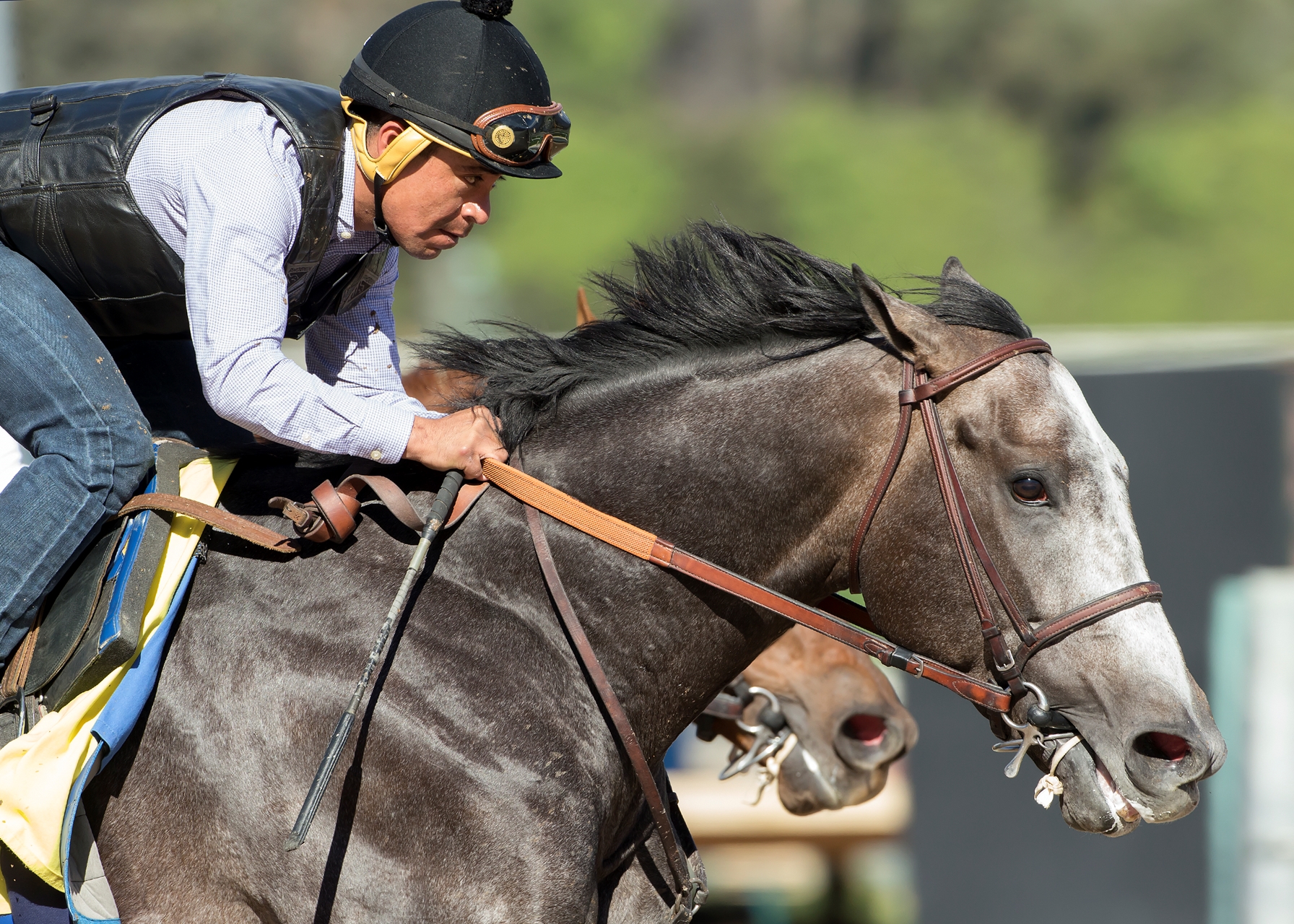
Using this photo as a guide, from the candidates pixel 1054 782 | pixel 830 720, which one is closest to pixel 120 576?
pixel 1054 782

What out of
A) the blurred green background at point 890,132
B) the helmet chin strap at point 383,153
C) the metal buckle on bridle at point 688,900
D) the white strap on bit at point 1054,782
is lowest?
the blurred green background at point 890,132

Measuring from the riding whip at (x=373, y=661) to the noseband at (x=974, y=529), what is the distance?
0.90m

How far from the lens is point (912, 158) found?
3100 centimetres

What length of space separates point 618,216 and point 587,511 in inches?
1146

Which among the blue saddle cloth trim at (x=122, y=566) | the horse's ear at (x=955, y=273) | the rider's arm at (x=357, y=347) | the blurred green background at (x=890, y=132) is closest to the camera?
the blue saddle cloth trim at (x=122, y=566)

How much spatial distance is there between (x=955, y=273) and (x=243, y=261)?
1.60 m

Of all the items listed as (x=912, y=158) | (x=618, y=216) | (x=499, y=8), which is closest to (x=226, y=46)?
(x=618, y=216)

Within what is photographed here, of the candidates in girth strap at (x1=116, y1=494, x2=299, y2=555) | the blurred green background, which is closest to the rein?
girth strap at (x1=116, y1=494, x2=299, y2=555)

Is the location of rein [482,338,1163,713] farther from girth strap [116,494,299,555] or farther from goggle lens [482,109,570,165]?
goggle lens [482,109,570,165]

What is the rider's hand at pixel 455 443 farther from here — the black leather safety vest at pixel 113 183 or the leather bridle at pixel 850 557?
the black leather safety vest at pixel 113 183

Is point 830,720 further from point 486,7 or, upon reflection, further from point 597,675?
point 486,7

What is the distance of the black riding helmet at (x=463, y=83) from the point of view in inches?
109

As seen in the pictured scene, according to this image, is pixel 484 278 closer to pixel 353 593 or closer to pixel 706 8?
pixel 706 8

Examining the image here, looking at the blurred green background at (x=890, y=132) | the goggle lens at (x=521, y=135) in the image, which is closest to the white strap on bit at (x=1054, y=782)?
the goggle lens at (x=521, y=135)
